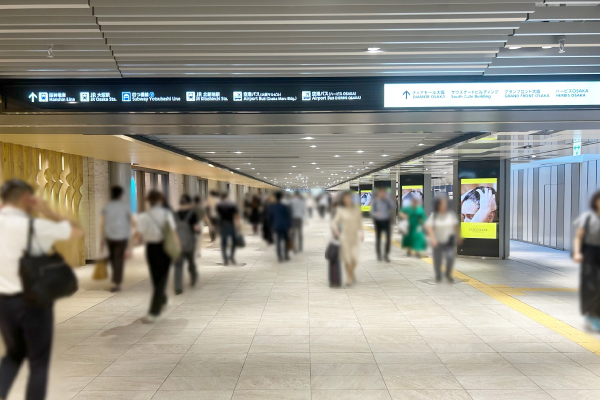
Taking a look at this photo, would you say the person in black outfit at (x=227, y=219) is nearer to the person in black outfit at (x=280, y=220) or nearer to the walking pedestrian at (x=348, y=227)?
the person in black outfit at (x=280, y=220)

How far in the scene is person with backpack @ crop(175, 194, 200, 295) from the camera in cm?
208

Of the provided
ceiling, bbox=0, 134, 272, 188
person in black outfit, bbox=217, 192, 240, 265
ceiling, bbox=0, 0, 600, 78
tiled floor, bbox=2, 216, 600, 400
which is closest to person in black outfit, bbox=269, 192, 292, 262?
ceiling, bbox=0, 134, 272, 188

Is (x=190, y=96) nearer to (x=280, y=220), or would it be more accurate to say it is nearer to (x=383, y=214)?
(x=280, y=220)

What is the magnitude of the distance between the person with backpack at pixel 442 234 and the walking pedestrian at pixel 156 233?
1205 mm

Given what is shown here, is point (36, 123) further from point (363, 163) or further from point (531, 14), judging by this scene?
point (531, 14)

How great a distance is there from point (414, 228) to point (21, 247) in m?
1.84

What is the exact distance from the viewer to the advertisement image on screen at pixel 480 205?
3494 millimetres

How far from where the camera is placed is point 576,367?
12.2m

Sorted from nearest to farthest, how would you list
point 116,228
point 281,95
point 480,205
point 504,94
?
point 116,228
point 480,205
point 504,94
point 281,95

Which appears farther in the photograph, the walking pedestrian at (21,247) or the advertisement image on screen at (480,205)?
the advertisement image on screen at (480,205)

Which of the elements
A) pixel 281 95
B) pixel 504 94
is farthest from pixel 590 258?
pixel 281 95

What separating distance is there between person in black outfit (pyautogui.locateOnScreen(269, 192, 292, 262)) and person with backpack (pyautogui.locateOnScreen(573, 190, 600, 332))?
138 centimetres

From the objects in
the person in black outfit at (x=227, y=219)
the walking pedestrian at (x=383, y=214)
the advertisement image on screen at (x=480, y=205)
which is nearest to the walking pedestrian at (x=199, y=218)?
the person in black outfit at (x=227, y=219)

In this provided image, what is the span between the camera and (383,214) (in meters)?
2.56
